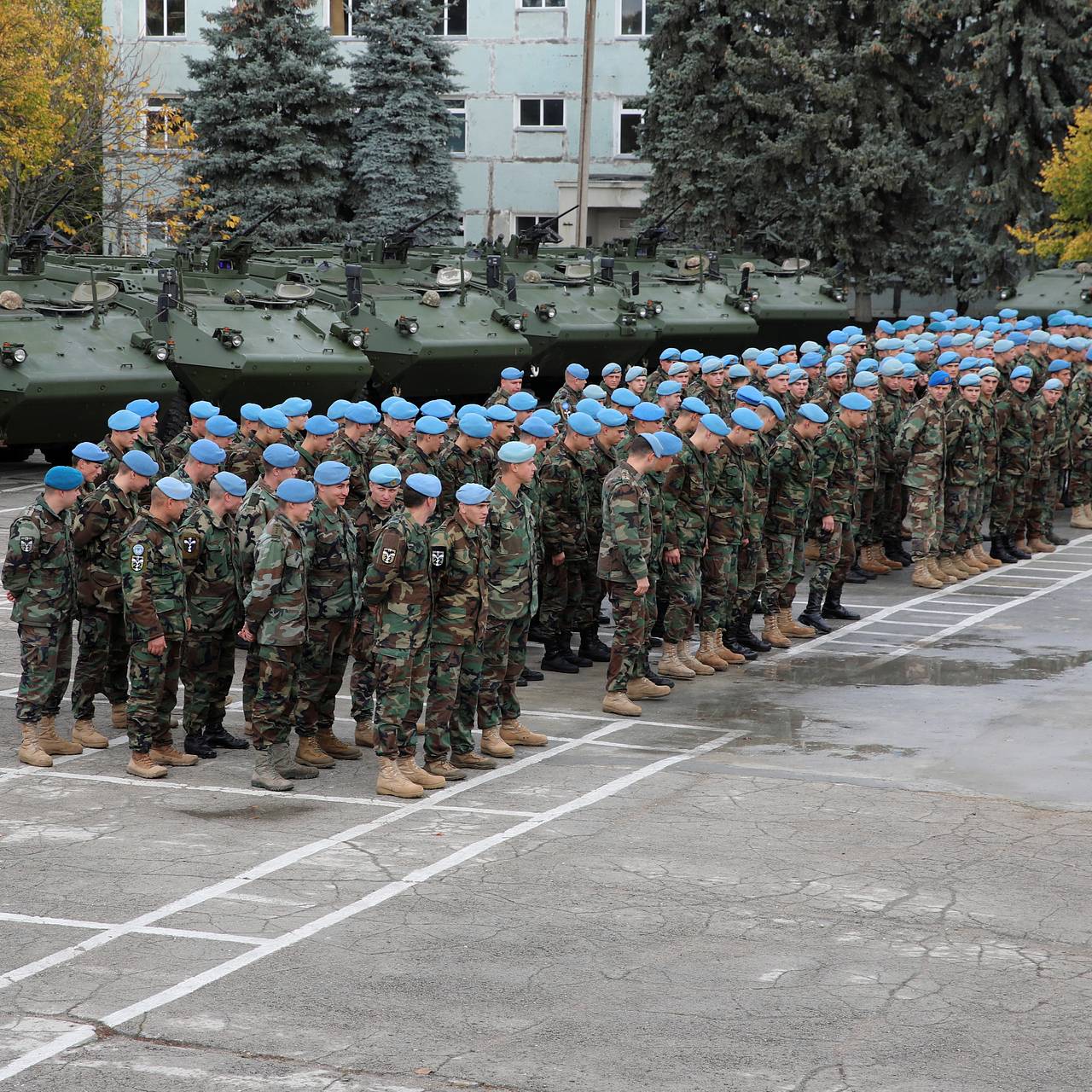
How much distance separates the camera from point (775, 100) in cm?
3741

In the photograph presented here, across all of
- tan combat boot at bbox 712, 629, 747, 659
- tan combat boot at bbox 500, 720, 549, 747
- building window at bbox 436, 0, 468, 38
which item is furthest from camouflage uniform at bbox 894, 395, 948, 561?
building window at bbox 436, 0, 468, 38

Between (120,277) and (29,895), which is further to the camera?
(120,277)

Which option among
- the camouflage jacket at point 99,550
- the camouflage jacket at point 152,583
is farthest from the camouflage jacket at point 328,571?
the camouflage jacket at point 99,550

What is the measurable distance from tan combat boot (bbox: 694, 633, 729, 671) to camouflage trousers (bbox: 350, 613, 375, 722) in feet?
10.5

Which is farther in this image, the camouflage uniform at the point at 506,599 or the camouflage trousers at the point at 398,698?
the camouflage uniform at the point at 506,599

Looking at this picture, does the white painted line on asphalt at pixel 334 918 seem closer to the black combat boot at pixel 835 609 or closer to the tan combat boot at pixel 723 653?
the tan combat boot at pixel 723 653

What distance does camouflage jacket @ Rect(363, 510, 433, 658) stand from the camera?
32.2ft

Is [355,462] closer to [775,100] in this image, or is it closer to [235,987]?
[235,987]

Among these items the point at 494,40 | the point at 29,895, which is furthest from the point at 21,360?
the point at 494,40

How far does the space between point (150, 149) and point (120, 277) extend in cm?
1782

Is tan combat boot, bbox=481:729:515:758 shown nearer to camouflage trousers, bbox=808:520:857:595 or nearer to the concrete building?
camouflage trousers, bbox=808:520:857:595

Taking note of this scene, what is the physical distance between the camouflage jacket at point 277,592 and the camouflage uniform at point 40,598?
48.3 inches

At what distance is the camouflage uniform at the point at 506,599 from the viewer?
10672 mm

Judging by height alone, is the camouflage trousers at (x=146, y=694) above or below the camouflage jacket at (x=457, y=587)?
below
